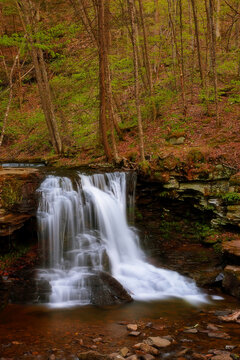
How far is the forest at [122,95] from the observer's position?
11.2 m

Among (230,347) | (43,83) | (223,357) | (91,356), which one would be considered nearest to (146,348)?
(91,356)

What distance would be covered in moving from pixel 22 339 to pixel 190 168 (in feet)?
23.3

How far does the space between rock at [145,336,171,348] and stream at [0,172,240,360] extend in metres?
0.11

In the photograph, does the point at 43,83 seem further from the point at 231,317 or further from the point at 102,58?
the point at 231,317

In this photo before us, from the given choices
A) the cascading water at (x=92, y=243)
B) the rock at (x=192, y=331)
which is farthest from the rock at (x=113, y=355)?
the cascading water at (x=92, y=243)

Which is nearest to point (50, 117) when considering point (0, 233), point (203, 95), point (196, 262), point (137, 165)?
point (137, 165)

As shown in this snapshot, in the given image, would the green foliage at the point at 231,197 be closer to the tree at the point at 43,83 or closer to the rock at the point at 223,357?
the rock at the point at 223,357

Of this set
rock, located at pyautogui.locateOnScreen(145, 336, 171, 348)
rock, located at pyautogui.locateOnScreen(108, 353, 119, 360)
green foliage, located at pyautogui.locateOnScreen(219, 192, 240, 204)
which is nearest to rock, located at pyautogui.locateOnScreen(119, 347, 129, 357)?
rock, located at pyautogui.locateOnScreen(108, 353, 119, 360)

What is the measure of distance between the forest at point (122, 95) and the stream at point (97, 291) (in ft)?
8.05

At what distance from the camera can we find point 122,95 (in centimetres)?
1759

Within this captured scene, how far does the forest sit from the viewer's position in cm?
1120

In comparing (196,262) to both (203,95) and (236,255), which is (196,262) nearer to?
(236,255)

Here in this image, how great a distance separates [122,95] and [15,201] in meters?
11.8

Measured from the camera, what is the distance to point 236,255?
7262 millimetres
